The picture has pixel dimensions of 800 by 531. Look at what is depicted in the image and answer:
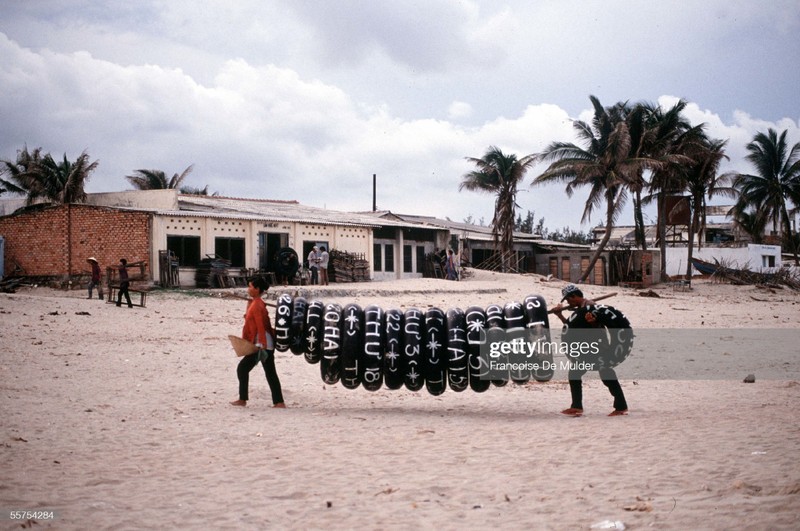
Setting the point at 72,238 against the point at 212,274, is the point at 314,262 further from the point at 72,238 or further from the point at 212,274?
the point at 72,238

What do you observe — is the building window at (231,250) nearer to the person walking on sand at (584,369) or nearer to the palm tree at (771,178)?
the person walking on sand at (584,369)

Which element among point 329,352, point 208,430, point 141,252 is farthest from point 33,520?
point 141,252

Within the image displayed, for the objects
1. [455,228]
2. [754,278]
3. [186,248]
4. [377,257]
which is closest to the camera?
[186,248]

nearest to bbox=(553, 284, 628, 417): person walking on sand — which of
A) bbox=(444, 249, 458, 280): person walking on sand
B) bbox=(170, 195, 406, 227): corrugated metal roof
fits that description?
bbox=(170, 195, 406, 227): corrugated metal roof

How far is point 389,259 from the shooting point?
125 feet

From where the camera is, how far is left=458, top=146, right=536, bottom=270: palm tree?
4347 centimetres

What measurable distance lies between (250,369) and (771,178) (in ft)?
153

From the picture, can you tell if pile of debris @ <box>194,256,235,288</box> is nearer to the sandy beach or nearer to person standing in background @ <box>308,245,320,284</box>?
person standing in background @ <box>308,245,320,284</box>

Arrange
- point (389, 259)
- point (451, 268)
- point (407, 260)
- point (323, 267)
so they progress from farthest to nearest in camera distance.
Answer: point (407, 260) < point (389, 259) < point (451, 268) < point (323, 267)

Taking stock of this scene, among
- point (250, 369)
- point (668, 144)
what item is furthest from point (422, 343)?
point (668, 144)

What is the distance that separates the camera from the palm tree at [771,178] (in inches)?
1816

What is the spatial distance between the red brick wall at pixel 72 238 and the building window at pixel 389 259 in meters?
14.1

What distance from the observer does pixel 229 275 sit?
2795 centimetres

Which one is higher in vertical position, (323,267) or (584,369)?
(323,267)
